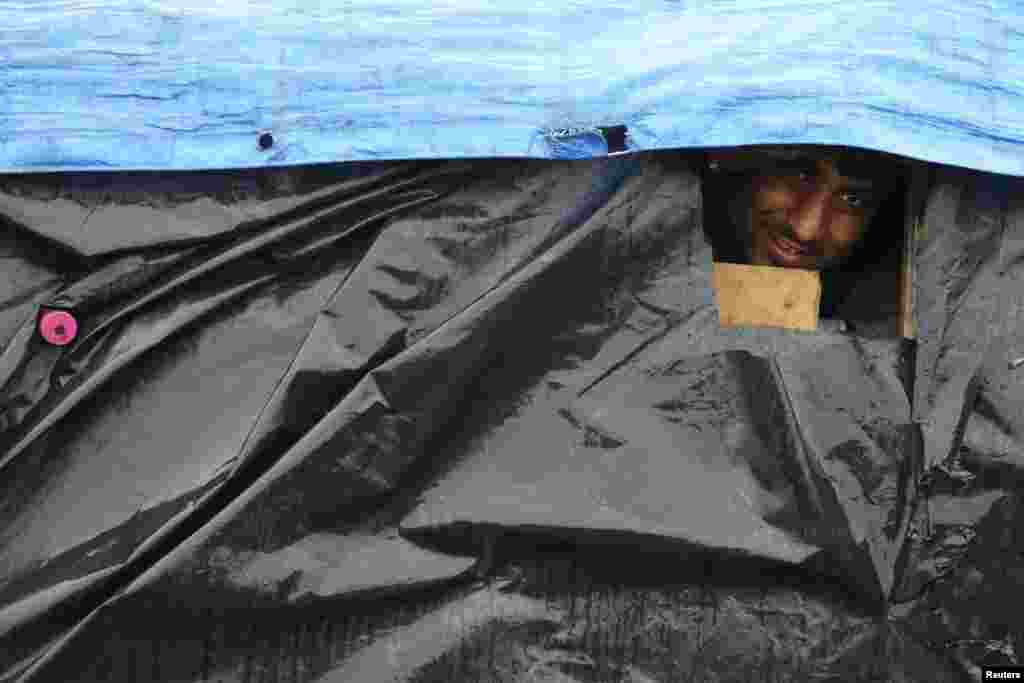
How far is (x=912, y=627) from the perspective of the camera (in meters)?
2.16

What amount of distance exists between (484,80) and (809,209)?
0.61m

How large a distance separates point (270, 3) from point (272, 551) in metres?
0.87

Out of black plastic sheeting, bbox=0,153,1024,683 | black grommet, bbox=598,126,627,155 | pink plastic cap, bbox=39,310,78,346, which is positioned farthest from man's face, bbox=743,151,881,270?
pink plastic cap, bbox=39,310,78,346

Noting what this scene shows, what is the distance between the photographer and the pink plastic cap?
7.06 feet

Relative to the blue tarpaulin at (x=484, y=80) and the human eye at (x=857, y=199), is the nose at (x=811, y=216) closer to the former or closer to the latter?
the human eye at (x=857, y=199)

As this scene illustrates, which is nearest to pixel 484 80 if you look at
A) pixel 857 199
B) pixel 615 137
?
pixel 615 137

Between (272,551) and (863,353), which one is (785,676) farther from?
(272,551)

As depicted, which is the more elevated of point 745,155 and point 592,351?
point 745,155

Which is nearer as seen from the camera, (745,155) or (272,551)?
(272,551)

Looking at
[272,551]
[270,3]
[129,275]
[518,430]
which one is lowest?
[272,551]

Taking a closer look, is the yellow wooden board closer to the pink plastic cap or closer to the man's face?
the man's face

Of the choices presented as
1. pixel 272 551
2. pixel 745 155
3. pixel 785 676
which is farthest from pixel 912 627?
pixel 272 551

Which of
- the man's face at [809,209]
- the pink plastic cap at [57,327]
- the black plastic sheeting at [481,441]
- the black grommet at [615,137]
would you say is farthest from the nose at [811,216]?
the pink plastic cap at [57,327]

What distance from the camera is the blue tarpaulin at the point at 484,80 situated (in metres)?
2.18
